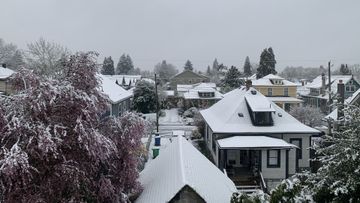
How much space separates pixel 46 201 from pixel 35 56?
150ft

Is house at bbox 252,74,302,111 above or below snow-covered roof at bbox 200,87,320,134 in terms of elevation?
above

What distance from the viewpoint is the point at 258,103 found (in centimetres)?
2880

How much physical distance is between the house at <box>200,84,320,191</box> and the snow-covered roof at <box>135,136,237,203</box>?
8.51 metres

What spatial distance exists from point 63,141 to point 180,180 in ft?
13.5

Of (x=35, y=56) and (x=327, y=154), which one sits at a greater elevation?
(x=35, y=56)

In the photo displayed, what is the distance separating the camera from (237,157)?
2800 cm

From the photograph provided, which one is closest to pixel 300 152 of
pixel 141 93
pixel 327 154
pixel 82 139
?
pixel 327 154

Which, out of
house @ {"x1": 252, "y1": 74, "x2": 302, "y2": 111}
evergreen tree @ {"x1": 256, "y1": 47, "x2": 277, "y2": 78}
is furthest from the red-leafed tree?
evergreen tree @ {"x1": 256, "y1": 47, "x2": 277, "y2": 78}

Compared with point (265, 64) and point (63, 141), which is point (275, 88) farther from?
point (63, 141)

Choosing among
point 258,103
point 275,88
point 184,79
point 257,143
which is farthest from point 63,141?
point 184,79

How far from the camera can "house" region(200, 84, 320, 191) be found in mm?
25656

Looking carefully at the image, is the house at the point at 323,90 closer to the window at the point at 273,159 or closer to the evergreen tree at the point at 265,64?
the evergreen tree at the point at 265,64

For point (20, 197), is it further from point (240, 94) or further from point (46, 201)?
point (240, 94)

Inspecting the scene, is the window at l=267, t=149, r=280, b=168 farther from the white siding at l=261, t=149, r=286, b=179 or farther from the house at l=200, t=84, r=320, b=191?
the white siding at l=261, t=149, r=286, b=179
